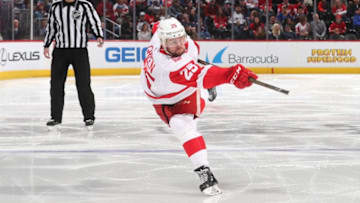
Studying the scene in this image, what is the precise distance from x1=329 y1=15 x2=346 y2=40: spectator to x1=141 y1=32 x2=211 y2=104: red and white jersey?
1164 centimetres

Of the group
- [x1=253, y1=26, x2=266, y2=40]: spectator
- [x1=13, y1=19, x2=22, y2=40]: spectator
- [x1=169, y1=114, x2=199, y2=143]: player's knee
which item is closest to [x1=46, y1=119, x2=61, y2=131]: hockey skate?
[x1=169, y1=114, x2=199, y2=143]: player's knee

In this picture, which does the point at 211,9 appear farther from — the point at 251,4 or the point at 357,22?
the point at 357,22

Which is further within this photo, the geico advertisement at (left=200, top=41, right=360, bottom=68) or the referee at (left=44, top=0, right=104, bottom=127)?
the geico advertisement at (left=200, top=41, right=360, bottom=68)

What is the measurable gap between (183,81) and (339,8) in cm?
1244

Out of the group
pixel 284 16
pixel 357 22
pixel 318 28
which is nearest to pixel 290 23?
pixel 284 16

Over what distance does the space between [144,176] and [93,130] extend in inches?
86.2

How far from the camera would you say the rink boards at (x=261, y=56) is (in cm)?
1420

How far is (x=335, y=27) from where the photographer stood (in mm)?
14938

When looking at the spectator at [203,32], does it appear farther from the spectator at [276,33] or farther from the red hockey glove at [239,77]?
the red hockey glove at [239,77]

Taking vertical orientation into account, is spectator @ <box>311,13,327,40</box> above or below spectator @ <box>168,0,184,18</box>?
below

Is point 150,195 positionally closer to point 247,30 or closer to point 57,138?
point 57,138

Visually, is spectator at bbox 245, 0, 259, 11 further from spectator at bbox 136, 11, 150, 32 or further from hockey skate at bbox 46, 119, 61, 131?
hockey skate at bbox 46, 119, 61, 131

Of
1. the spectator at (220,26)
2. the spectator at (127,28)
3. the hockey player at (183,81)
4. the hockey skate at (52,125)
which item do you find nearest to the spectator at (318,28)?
the spectator at (220,26)

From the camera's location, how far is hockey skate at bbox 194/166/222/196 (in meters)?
3.41
